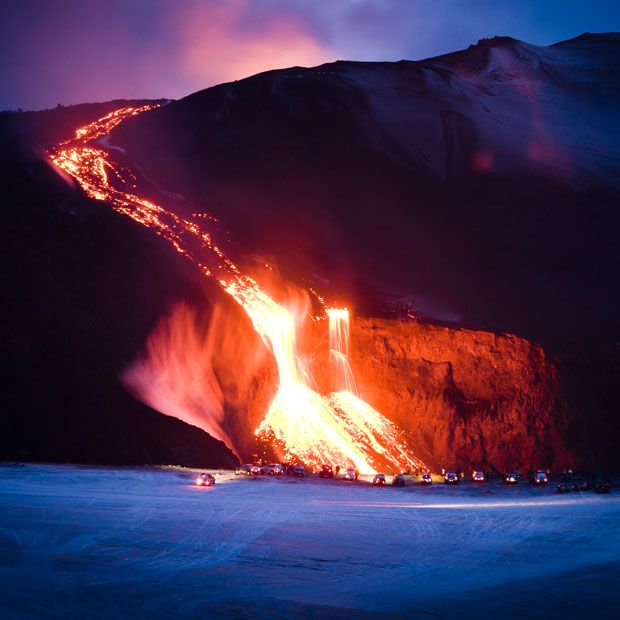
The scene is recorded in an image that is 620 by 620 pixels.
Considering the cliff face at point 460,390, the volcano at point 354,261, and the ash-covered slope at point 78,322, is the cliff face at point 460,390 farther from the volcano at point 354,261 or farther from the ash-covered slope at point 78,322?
the ash-covered slope at point 78,322

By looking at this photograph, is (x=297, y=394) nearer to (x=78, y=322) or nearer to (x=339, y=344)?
(x=339, y=344)

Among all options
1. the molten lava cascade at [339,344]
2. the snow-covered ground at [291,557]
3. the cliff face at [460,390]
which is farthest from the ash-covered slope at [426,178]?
the snow-covered ground at [291,557]

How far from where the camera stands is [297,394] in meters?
44.6

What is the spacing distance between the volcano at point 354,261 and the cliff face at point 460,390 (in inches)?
4.8

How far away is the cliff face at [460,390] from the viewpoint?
141ft

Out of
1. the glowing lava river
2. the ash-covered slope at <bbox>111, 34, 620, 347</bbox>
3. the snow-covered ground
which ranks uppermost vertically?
the ash-covered slope at <bbox>111, 34, 620, 347</bbox>

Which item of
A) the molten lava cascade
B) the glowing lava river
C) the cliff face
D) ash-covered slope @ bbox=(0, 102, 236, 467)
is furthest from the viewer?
the molten lava cascade

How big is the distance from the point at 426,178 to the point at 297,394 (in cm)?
3737

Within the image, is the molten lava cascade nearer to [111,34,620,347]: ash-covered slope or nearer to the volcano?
the volcano

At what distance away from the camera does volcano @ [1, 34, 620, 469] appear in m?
37.6

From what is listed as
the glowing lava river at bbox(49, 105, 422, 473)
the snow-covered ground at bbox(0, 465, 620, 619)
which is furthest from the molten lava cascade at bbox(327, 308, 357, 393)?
the snow-covered ground at bbox(0, 465, 620, 619)

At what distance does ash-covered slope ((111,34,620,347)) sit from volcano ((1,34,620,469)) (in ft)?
0.97

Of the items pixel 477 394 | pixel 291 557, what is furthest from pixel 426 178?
pixel 291 557

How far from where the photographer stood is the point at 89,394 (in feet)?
115
